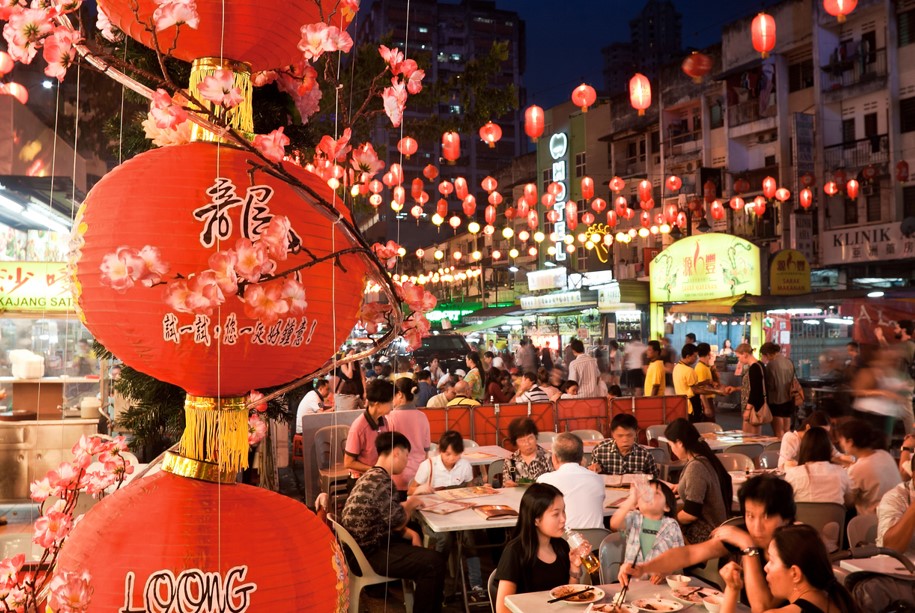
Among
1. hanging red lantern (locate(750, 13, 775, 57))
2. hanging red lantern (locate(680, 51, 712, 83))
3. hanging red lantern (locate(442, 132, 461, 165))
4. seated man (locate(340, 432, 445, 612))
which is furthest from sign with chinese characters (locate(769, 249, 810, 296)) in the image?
seated man (locate(340, 432, 445, 612))

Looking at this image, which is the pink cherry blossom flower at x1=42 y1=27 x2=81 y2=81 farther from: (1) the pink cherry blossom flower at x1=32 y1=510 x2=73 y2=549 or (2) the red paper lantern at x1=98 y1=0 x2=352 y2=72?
(1) the pink cherry blossom flower at x1=32 y1=510 x2=73 y2=549

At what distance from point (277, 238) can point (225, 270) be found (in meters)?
0.14

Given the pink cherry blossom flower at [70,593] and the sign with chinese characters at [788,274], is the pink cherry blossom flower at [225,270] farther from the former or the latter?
the sign with chinese characters at [788,274]

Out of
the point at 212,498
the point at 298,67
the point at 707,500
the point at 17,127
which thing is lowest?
the point at 707,500

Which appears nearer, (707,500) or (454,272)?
(707,500)

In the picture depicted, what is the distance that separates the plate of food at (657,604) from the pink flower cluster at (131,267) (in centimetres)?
343

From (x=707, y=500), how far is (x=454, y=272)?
3264 centimetres

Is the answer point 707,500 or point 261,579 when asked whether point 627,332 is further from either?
point 261,579

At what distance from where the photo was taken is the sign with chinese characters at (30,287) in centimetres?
781

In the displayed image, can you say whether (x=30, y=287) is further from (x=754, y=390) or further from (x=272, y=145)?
(x=754, y=390)

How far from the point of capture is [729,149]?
27812mm

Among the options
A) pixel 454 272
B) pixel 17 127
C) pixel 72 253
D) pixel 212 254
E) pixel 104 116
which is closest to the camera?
pixel 212 254

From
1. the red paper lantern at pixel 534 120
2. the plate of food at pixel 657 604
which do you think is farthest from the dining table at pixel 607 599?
the red paper lantern at pixel 534 120

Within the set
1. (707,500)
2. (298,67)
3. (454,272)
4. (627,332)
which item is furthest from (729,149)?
(298,67)
